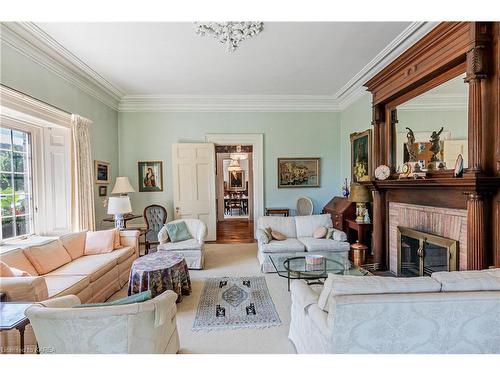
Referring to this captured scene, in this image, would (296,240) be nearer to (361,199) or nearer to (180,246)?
(361,199)

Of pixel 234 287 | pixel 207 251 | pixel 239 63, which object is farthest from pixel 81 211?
pixel 239 63

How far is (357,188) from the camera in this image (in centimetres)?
438

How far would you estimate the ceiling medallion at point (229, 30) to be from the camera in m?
3.03

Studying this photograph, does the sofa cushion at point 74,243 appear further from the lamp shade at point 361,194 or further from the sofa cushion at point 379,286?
the lamp shade at point 361,194

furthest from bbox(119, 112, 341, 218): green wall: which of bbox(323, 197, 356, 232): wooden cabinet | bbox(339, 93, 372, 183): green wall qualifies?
bbox(323, 197, 356, 232): wooden cabinet

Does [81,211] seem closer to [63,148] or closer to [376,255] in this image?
[63,148]

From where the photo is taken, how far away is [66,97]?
12.8 ft

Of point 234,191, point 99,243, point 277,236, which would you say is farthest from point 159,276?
point 234,191

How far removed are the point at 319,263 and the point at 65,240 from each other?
321 cm

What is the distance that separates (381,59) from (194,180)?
13.4ft

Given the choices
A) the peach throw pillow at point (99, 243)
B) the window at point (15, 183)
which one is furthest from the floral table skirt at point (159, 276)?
the window at point (15, 183)

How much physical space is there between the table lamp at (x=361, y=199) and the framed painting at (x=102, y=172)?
4.61 m

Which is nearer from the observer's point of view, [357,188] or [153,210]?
[357,188]

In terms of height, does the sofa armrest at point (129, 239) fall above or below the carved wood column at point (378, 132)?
below
